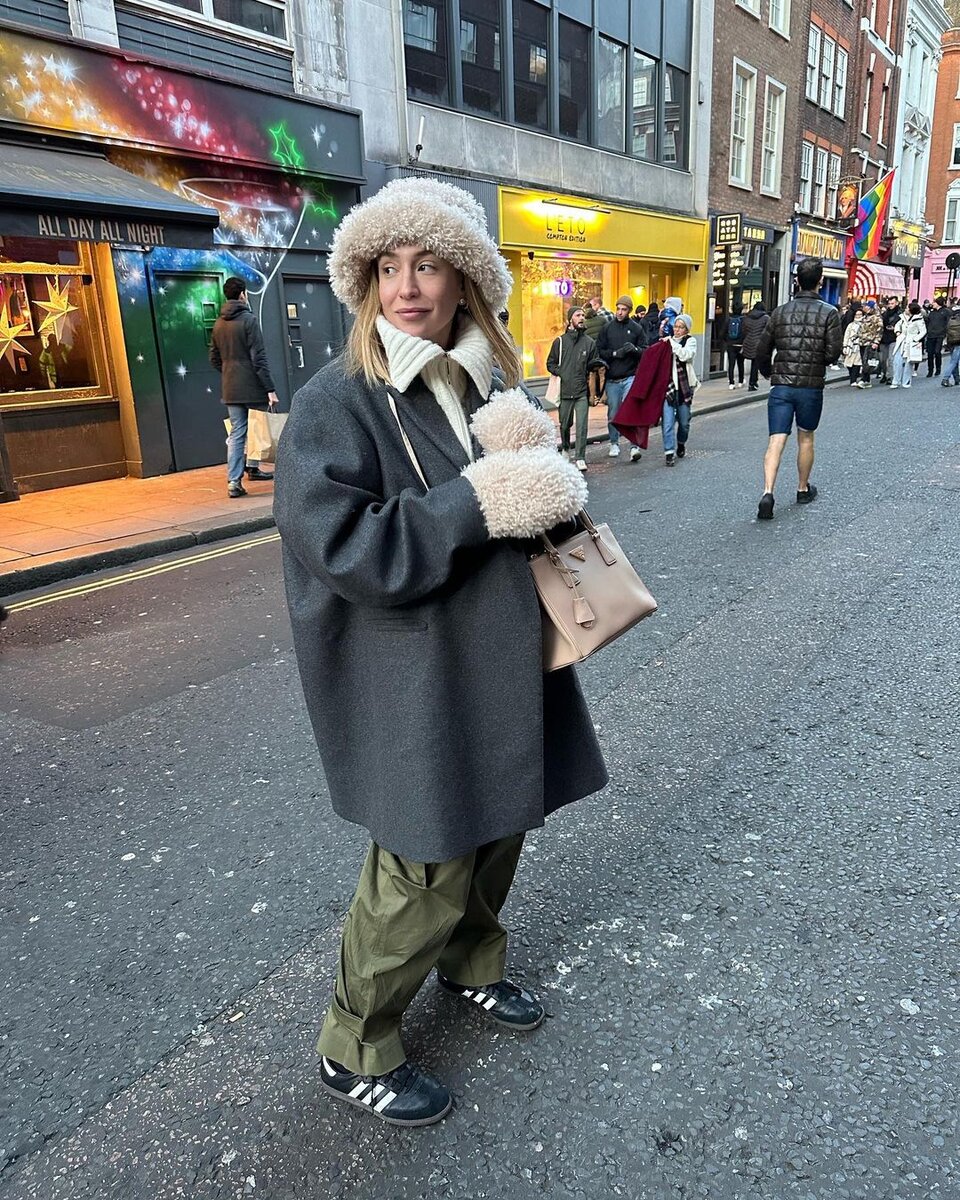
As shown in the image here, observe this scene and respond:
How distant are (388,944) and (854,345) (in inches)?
862

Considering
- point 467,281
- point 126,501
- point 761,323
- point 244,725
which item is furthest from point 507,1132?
point 761,323

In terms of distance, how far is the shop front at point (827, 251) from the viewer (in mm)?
26062

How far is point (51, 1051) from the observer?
214cm

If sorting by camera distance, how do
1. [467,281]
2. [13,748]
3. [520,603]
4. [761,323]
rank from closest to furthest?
[520,603], [467,281], [13,748], [761,323]

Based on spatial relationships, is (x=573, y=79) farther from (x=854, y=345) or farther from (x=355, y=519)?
(x=355, y=519)

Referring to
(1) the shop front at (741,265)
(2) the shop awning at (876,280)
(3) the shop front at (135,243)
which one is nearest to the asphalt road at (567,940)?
(3) the shop front at (135,243)

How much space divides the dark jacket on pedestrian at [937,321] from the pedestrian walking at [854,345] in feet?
8.59

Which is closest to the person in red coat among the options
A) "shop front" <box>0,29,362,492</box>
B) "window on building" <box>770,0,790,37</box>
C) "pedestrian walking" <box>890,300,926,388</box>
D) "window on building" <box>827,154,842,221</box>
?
"shop front" <box>0,29,362,492</box>

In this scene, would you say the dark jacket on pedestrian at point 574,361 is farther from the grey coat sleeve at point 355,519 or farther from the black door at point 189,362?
the grey coat sleeve at point 355,519

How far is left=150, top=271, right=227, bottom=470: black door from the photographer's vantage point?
10312mm

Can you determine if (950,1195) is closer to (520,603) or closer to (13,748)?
(520,603)

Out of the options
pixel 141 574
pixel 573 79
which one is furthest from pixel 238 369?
pixel 573 79

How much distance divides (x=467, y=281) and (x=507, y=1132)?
179cm

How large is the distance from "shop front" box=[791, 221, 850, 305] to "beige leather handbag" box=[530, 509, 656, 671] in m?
27.0
